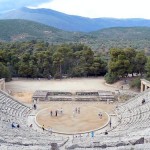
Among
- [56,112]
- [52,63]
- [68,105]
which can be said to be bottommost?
[68,105]

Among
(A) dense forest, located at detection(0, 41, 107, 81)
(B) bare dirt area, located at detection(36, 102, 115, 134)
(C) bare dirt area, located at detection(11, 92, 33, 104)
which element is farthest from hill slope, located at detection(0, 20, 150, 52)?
(B) bare dirt area, located at detection(36, 102, 115, 134)

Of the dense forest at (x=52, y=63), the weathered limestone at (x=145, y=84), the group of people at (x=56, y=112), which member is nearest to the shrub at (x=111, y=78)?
the dense forest at (x=52, y=63)

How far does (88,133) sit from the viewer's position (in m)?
27.4

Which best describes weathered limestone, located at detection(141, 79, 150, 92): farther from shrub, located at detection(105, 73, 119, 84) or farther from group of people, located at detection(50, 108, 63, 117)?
group of people, located at detection(50, 108, 63, 117)

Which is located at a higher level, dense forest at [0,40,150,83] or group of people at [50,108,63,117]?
dense forest at [0,40,150,83]

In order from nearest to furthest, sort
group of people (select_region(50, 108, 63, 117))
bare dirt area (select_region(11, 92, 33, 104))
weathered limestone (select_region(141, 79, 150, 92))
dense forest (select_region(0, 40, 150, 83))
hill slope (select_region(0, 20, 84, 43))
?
1. group of people (select_region(50, 108, 63, 117))
2. bare dirt area (select_region(11, 92, 33, 104))
3. weathered limestone (select_region(141, 79, 150, 92))
4. dense forest (select_region(0, 40, 150, 83))
5. hill slope (select_region(0, 20, 84, 43))

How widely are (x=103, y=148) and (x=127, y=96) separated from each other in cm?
2558

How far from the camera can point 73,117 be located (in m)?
32.2

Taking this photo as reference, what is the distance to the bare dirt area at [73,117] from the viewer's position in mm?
29078

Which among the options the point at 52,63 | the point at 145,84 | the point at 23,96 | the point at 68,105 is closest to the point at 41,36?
the point at 52,63

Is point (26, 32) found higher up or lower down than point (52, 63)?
higher up

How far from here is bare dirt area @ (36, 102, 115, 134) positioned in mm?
29078

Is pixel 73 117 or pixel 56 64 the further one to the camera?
pixel 56 64

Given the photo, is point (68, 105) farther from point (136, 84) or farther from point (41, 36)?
point (41, 36)
